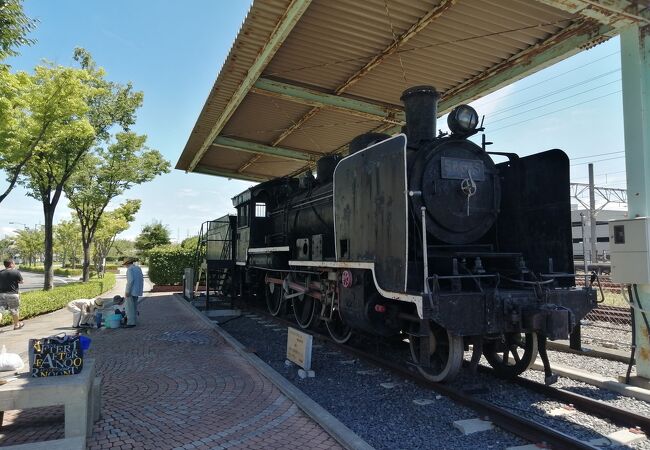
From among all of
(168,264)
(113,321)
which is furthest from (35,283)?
(113,321)

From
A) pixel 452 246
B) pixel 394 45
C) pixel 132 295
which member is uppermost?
pixel 394 45

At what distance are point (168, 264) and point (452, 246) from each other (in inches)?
836

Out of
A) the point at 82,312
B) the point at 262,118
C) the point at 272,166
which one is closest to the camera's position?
the point at 82,312

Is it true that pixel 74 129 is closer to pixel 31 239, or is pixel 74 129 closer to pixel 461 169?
pixel 461 169

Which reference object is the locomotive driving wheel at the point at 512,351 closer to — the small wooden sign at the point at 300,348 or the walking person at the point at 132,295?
the small wooden sign at the point at 300,348

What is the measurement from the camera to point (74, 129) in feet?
44.7

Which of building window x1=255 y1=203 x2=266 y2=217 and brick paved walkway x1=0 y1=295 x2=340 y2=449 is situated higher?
building window x1=255 y1=203 x2=266 y2=217

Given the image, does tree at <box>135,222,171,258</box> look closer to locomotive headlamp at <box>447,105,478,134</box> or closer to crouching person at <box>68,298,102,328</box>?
crouching person at <box>68,298,102,328</box>

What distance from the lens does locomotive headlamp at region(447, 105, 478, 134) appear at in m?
5.85

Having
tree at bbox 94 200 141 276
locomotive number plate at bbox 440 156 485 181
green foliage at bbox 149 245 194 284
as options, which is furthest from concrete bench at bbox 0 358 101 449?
tree at bbox 94 200 141 276

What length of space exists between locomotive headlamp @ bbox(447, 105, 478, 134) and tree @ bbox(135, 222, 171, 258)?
159 ft

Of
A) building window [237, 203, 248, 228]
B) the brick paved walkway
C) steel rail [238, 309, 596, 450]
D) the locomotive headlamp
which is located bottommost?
the brick paved walkway

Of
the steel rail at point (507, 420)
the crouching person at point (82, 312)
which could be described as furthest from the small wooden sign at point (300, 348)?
the crouching person at point (82, 312)

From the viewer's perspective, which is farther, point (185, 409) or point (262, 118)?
point (262, 118)
